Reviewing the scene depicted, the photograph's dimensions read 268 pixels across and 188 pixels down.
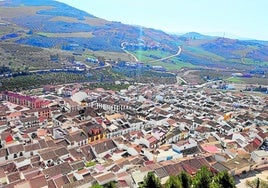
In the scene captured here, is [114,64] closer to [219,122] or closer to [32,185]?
[219,122]

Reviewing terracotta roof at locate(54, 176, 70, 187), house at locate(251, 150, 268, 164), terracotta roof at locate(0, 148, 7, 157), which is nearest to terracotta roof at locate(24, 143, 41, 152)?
terracotta roof at locate(0, 148, 7, 157)

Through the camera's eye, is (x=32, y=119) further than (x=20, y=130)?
Yes

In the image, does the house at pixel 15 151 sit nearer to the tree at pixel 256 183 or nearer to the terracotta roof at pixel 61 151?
the terracotta roof at pixel 61 151

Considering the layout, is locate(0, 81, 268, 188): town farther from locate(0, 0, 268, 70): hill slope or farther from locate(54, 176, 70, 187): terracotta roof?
locate(0, 0, 268, 70): hill slope

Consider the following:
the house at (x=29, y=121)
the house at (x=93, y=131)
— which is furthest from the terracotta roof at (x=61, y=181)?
the house at (x=29, y=121)

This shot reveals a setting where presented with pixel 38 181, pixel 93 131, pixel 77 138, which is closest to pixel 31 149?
pixel 77 138

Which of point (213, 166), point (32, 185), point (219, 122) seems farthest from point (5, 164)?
point (219, 122)
